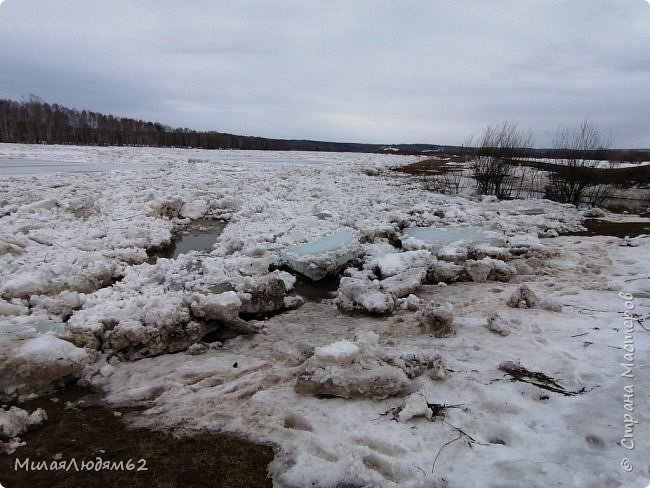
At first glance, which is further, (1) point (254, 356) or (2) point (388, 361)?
(1) point (254, 356)

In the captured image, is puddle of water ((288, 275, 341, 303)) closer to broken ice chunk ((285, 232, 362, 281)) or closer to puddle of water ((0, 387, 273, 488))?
broken ice chunk ((285, 232, 362, 281))

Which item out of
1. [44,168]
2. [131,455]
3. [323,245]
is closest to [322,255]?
[323,245]

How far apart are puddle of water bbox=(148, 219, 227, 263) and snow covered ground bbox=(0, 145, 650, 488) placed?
37 centimetres

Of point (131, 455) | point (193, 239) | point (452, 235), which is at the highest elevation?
point (452, 235)

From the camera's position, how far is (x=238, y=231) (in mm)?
8930

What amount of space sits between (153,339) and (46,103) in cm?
10132

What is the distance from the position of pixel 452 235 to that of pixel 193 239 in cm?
619

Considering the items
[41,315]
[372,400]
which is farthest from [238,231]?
[372,400]

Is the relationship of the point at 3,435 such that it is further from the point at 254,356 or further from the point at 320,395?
the point at 320,395

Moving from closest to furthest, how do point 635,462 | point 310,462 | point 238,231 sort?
point 635,462 < point 310,462 < point 238,231

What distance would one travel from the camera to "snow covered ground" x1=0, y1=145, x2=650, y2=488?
2604 mm

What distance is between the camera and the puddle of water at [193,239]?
8090 millimetres

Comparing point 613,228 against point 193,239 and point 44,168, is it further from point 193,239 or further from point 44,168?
point 44,168

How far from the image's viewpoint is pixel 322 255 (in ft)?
23.0
